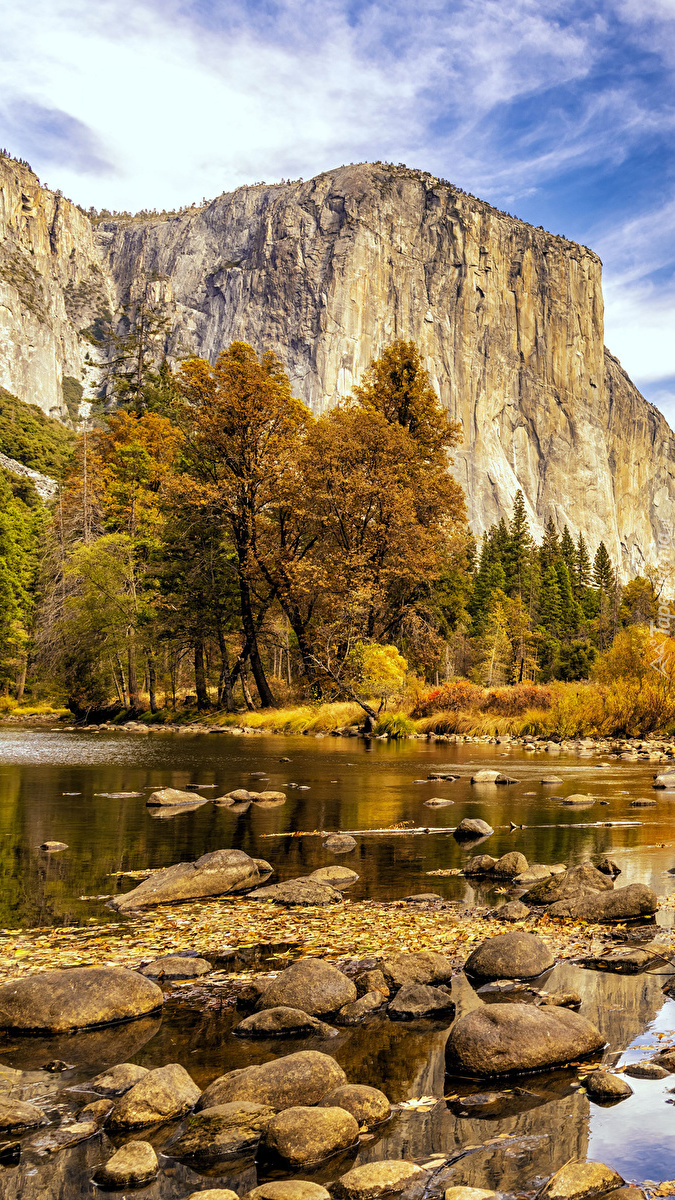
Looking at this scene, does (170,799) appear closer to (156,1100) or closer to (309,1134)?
(156,1100)

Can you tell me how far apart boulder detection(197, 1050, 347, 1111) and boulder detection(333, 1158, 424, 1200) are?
0.64 m

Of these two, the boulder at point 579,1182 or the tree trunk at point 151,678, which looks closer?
the boulder at point 579,1182

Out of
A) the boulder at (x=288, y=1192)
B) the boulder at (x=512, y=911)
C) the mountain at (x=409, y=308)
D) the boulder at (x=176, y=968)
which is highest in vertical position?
the mountain at (x=409, y=308)

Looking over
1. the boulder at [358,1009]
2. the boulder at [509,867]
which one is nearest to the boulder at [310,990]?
the boulder at [358,1009]

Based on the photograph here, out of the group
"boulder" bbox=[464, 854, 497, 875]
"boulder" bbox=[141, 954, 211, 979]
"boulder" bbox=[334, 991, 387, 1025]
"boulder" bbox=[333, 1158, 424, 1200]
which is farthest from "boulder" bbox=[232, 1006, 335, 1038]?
"boulder" bbox=[464, 854, 497, 875]

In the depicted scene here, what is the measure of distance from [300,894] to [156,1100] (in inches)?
163

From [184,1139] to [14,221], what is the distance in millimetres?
166981

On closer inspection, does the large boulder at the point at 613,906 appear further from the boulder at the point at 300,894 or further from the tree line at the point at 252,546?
the tree line at the point at 252,546

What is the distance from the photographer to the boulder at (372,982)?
18.3ft

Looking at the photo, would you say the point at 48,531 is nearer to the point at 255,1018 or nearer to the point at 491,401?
the point at 255,1018

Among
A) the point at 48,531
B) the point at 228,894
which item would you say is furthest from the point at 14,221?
the point at 228,894

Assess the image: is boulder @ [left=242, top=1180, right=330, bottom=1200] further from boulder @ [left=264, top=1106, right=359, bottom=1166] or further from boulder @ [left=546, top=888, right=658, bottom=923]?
boulder @ [left=546, top=888, right=658, bottom=923]

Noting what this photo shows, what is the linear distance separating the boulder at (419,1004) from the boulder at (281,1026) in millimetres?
504

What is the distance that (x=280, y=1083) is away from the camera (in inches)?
156
